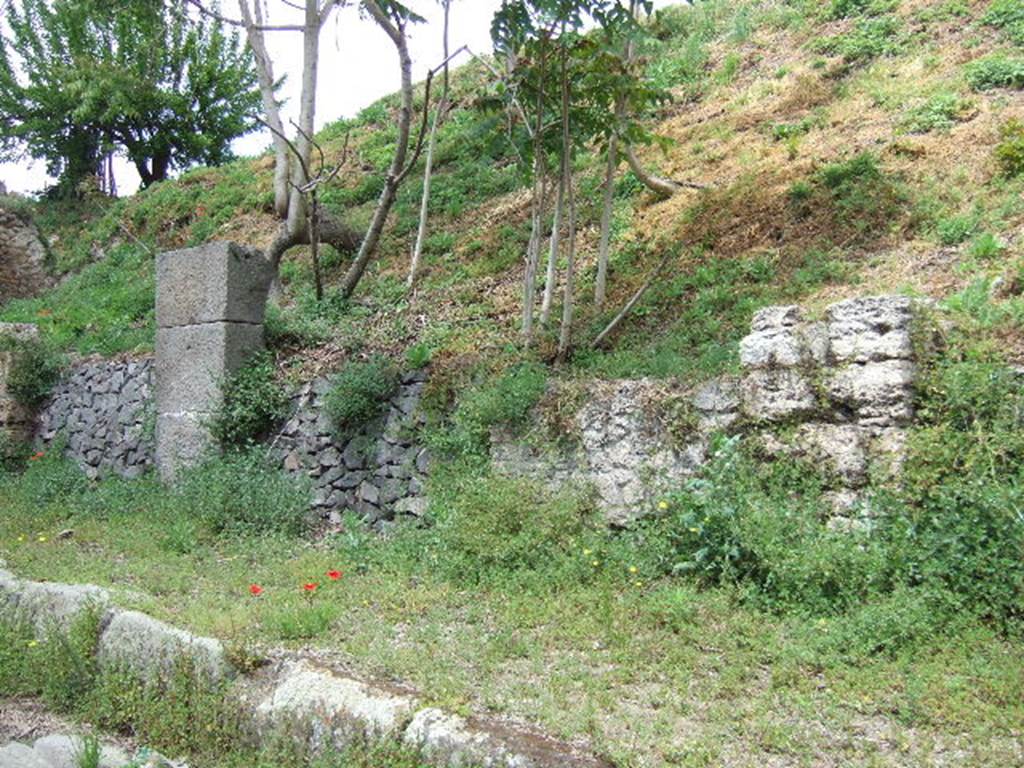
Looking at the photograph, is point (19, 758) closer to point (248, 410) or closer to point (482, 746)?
point (482, 746)

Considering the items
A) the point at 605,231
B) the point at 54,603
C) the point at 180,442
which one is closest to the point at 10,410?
the point at 180,442

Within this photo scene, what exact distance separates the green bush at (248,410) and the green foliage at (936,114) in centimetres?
→ 717

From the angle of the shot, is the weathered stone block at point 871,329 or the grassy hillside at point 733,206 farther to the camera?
the grassy hillside at point 733,206

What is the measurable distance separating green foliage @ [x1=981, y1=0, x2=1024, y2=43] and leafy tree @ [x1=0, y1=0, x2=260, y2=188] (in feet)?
53.8

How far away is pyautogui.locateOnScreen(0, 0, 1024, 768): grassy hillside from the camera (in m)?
3.75

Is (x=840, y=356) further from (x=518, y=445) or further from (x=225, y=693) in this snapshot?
(x=225, y=693)

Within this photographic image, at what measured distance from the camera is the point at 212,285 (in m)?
8.75

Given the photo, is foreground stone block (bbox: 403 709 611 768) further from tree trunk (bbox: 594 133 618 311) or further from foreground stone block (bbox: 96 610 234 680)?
tree trunk (bbox: 594 133 618 311)

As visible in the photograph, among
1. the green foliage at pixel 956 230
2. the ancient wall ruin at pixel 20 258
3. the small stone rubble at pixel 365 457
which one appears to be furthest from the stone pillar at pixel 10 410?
the green foliage at pixel 956 230

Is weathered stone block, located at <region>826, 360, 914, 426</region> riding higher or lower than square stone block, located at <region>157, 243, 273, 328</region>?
lower

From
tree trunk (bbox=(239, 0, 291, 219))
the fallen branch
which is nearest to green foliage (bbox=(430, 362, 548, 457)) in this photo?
the fallen branch

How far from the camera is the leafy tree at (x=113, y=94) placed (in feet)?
65.5

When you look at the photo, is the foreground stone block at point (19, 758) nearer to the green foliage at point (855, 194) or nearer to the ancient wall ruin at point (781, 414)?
the ancient wall ruin at point (781, 414)

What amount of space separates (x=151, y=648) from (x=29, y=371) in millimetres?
7993
